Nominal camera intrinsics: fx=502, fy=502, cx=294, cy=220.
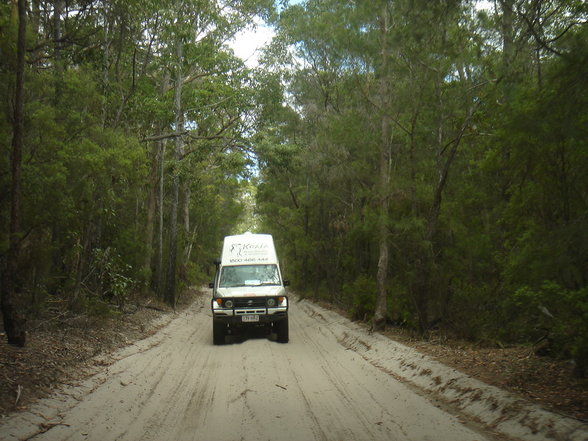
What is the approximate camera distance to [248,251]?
48.5 ft

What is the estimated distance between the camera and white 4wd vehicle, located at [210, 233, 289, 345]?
12938 mm

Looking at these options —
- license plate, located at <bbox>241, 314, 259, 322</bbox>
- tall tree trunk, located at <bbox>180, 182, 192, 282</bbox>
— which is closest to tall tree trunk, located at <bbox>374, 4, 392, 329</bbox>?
license plate, located at <bbox>241, 314, 259, 322</bbox>

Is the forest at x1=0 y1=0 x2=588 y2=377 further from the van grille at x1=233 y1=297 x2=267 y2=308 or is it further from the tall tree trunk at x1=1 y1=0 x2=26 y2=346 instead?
the van grille at x1=233 y1=297 x2=267 y2=308

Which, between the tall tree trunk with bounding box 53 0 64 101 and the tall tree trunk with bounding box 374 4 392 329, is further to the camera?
the tall tree trunk with bounding box 374 4 392 329

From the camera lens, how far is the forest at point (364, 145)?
→ 719 cm

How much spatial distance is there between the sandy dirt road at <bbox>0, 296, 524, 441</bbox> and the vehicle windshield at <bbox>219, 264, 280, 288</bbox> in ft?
10.0

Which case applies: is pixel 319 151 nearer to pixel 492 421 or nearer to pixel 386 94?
pixel 386 94

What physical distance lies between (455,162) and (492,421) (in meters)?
9.59

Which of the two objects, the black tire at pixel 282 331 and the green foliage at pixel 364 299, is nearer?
the black tire at pixel 282 331

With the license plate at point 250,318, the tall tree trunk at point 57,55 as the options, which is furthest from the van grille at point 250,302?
the tall tree trunk at point 57,55

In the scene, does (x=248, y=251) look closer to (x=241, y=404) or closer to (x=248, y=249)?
(x=248, y=249)

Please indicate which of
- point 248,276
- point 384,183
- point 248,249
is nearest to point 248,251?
point 248,249

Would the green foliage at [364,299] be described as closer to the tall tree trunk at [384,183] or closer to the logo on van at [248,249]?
the tall tree trunk at [384,183]

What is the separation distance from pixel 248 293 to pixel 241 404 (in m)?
6.36
